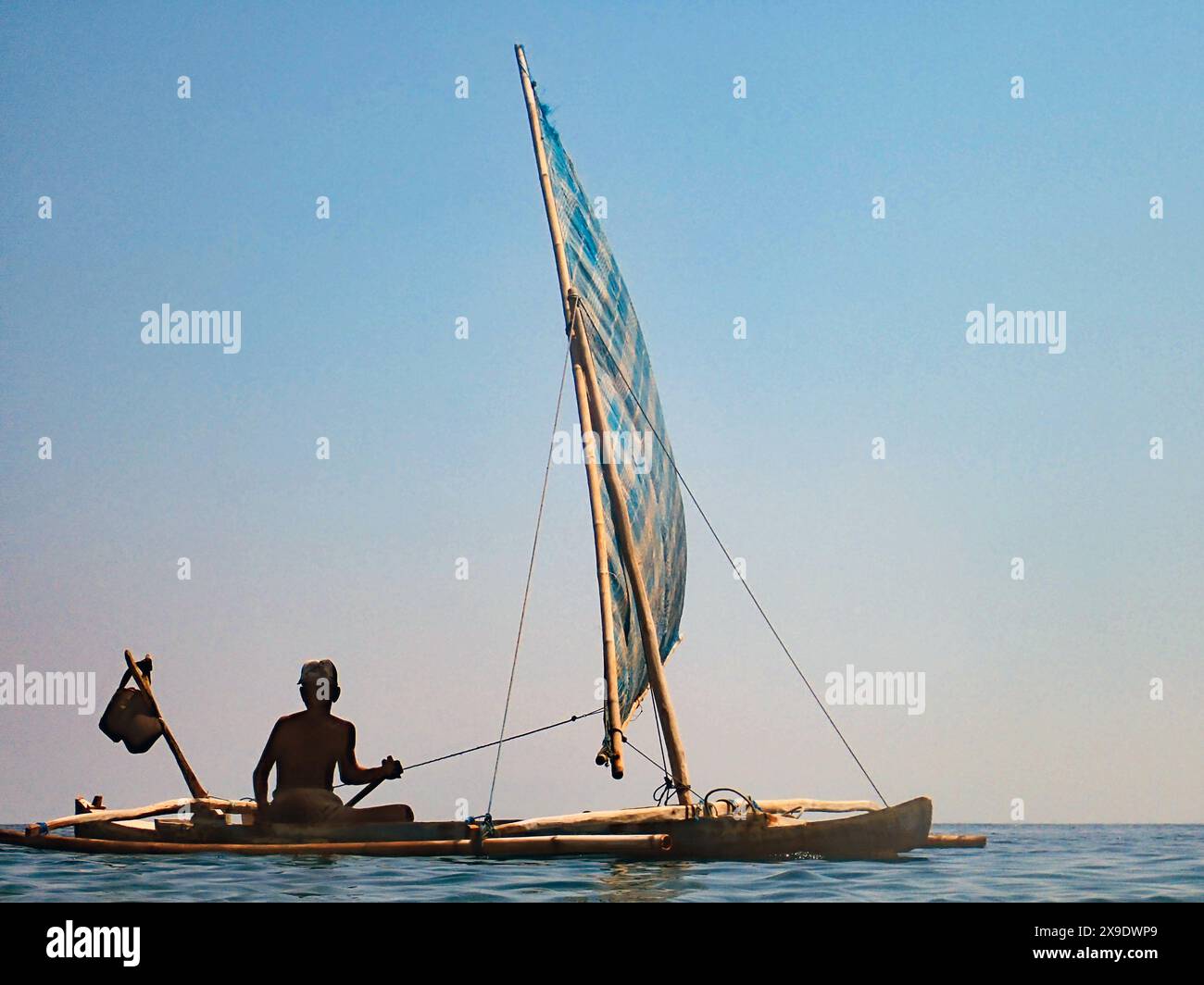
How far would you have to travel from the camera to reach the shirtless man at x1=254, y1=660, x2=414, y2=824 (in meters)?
20.6

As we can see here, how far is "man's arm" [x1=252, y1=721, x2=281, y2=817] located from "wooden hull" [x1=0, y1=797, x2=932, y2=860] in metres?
0.45

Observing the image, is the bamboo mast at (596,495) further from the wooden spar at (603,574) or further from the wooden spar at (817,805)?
the wooden spar at (817,805)

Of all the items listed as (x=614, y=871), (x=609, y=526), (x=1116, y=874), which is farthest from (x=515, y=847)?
(x=1116, y=874)

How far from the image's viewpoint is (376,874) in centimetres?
1852

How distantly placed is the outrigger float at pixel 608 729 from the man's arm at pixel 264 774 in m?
0.42

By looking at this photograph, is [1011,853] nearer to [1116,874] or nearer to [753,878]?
[1116,874]

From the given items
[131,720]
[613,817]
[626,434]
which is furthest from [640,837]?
[131,720]

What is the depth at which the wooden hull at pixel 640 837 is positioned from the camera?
66.4ft

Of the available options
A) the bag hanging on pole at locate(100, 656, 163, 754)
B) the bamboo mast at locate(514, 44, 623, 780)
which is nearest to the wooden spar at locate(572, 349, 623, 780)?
the bamboo mast at locate(514, 44, 623, 780)

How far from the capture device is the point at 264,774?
68.9ft

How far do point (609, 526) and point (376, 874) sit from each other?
771 cm

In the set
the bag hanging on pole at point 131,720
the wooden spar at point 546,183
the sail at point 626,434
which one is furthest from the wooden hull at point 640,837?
the wooden spar at point 546,183

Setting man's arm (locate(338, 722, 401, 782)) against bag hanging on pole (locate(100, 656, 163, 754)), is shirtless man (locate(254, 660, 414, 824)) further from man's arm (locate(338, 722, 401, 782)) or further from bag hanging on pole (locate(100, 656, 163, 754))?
bag hanging on pole (locate(100, 656, 163, 754))
